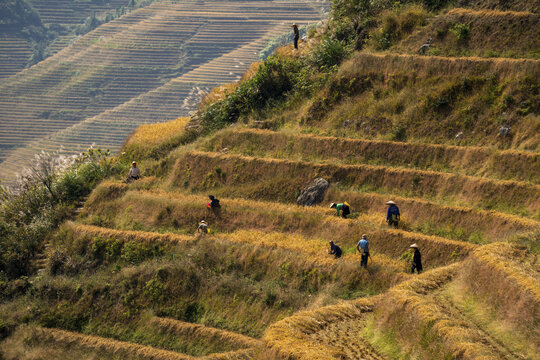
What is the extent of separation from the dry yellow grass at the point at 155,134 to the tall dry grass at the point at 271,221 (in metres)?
6.68

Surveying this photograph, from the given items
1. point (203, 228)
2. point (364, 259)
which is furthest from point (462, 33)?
point (203, 228)

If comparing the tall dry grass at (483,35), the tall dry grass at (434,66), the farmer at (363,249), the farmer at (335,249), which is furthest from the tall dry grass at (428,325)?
the tall dry grass at (483,35)

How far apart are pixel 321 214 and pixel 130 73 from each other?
296 feet

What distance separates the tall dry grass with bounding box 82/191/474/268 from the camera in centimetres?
2191

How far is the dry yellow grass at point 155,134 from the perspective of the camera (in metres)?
37.0

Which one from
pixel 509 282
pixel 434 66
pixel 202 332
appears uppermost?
pixel 434 66

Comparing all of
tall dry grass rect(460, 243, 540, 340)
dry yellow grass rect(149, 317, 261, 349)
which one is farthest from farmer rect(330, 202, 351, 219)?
tall dry grass rect(460, 243, 540, 340)

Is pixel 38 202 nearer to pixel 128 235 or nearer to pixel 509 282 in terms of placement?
pixel 128 235

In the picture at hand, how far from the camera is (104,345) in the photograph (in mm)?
23406

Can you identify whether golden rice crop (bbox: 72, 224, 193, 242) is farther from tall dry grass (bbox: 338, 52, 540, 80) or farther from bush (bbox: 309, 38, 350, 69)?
bush (bbox: 309, 38, 350, 69)

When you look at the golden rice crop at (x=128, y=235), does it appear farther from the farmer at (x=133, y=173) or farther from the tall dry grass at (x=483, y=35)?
the tall dry grass at (x=483, y=35)

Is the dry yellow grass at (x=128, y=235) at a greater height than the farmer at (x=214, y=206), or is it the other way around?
the farmer at (x=214, y=206)

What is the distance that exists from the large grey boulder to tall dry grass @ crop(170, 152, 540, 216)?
40cm

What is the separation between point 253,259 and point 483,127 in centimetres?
1268
